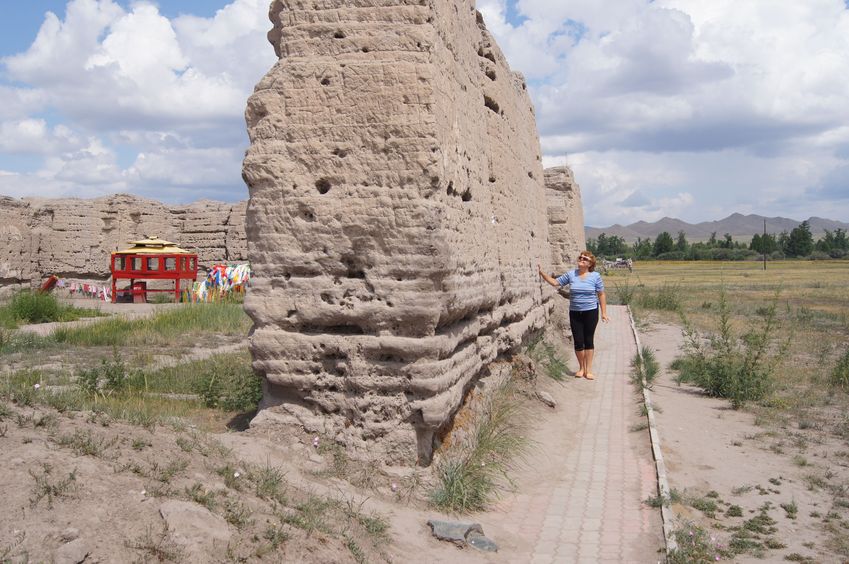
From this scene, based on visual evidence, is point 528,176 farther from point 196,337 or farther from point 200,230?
point 200,230

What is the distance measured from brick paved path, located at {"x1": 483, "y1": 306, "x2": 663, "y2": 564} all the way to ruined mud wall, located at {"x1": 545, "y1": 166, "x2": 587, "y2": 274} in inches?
223

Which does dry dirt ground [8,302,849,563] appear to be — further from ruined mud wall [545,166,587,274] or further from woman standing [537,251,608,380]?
ruined mud wall [545,166,587,274]

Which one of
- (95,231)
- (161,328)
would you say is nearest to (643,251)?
(95,231)

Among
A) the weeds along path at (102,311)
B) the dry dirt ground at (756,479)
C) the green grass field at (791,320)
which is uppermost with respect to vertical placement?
the weeds along path at (102,311)

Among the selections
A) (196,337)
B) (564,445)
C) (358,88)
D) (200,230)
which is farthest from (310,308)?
(200,230)

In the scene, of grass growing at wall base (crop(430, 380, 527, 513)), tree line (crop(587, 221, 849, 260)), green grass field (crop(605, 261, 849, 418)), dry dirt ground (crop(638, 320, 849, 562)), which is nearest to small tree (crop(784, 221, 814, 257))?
tree line (crop(587, 221, 849, 260))

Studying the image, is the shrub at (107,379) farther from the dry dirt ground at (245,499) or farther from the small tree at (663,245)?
the small tree at (663,245)

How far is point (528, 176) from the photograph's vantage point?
10.7m

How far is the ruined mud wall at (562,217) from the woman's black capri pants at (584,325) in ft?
11.9

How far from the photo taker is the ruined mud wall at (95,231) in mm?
19719

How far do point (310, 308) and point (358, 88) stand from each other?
1672 millimetres

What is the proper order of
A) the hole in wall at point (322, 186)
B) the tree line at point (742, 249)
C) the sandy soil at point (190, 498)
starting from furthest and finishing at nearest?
the tree line at point (742, 249) → the hole in wall at point (322, 186) → the sandy soil at point (190, 498)

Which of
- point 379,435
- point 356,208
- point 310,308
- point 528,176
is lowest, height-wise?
point 379,435

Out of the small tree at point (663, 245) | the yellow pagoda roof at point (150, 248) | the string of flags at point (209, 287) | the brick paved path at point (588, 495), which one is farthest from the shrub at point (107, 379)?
the small tree at point (663, 245)
